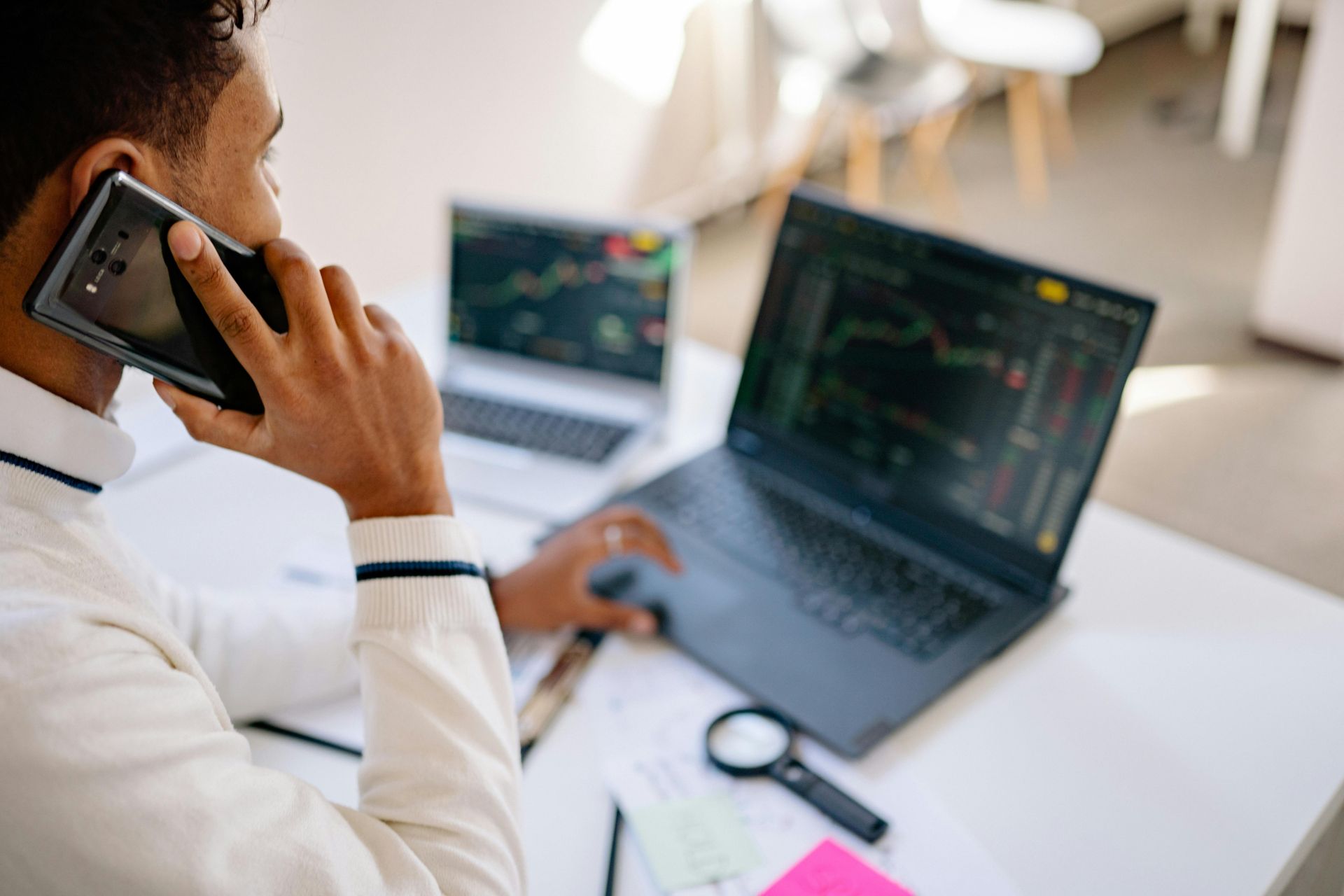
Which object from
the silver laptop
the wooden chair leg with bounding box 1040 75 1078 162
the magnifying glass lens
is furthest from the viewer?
the wooden chair leg with bounding box 1040 75 1078 162

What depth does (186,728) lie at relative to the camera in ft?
2.19

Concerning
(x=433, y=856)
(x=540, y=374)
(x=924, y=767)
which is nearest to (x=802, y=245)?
(x=540, y=374)

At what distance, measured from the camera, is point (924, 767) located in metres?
0.95

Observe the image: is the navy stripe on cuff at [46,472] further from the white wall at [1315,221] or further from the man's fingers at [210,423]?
the white wall at [1315,221]

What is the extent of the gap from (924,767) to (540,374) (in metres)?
0.85

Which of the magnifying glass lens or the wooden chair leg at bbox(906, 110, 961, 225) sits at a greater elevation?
the wooden chair leg at bbox(906, 110, 961, 225)

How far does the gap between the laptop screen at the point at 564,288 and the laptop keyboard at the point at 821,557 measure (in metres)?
0.23

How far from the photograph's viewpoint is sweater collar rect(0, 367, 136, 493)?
2.36 ft

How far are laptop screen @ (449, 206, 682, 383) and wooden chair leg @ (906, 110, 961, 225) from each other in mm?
2760

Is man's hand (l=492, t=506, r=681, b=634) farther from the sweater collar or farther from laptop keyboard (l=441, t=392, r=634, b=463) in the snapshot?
the sweater collar

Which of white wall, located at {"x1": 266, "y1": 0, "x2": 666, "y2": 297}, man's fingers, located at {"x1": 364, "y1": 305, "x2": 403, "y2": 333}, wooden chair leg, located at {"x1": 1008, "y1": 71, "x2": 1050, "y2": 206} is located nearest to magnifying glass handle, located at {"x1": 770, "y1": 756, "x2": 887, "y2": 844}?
man's fingers, located at {"x1": 364, "y1": 305, "x2": 403, "y2": 333}

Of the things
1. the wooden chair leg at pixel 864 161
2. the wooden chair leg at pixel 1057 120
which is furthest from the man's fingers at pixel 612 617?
the wooden chair leg at pixel 1057 120

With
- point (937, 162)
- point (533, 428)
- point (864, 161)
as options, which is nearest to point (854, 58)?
point (864, 161)

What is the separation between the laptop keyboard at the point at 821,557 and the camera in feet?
3.62
